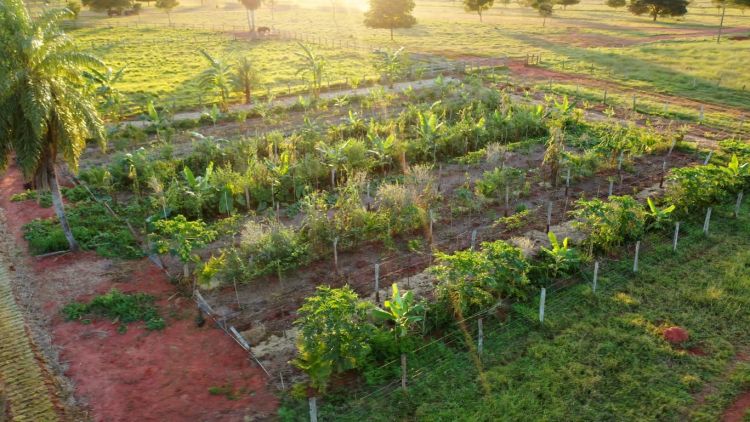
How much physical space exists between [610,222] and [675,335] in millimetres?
2855

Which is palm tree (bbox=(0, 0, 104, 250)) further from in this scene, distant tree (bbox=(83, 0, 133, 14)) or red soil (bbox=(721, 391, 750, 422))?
distant tree (bbox=(83, 0, 133, 14))

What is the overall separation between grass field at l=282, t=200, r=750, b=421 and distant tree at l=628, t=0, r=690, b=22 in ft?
153

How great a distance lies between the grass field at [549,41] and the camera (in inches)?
1127

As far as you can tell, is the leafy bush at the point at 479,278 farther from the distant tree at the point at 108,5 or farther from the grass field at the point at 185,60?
the distant tree at the point at 108,5

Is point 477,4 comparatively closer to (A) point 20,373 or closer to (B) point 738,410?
(B) point 738,410

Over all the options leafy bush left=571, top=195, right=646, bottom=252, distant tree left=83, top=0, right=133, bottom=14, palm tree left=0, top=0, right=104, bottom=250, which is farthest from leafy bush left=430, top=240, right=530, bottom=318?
distant tree left=83, top=0, right=133, bottom=14

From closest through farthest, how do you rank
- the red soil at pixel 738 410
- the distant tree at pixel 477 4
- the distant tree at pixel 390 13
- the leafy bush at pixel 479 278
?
1. the red soil at pixel 738 410
2. the leafy bush at pixel 479 278
3. the distant tree at pixel 390 13
4. the distant tree at pixel 477 4

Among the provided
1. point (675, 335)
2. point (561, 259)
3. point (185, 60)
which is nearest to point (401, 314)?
point (561, 259)

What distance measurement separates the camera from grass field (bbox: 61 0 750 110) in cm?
2862

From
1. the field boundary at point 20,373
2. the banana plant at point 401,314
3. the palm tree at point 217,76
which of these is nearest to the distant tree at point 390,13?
the palm tree at point 217,76

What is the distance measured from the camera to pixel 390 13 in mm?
42219

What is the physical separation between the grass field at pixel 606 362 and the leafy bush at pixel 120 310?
3.56m

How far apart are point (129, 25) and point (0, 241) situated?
143ft

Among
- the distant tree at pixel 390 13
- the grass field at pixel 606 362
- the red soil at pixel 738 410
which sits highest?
the distant tree at pixel 390 13
